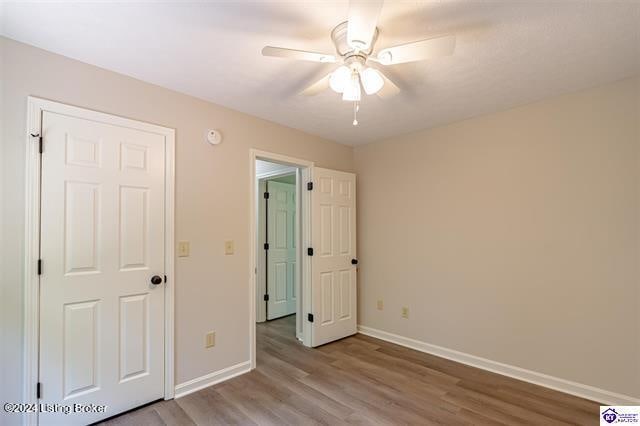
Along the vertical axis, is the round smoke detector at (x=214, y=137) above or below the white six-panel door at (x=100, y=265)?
above

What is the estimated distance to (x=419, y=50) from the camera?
1.48 metres

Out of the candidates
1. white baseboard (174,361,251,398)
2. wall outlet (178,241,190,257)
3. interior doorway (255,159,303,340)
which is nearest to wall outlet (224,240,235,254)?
wall outlet (178,241,190,257)

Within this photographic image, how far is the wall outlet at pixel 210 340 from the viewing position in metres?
2.54

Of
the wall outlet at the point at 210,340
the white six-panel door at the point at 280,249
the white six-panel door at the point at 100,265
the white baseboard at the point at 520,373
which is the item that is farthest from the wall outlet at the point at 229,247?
the white baseboard at the point at 520,373

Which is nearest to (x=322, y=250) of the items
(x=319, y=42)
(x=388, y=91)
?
(x=388, y=91)

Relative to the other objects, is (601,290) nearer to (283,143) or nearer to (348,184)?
(348,184)

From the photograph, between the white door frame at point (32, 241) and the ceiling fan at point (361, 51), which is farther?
the white door frame at point (32, 241)

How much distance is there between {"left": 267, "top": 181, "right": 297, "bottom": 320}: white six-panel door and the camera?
4480 mm

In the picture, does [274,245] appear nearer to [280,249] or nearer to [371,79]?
[280,249]

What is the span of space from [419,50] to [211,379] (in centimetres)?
282

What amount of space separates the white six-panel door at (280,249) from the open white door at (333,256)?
49.8 inches

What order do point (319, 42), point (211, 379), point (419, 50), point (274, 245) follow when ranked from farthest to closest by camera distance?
point (274, 245) < point (211, 379) < point (319, 42) < point (419, 50)

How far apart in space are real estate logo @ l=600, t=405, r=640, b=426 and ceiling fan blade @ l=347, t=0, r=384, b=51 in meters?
2.86

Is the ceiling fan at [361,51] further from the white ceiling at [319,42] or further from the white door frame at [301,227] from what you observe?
the white door frame at [301,227]
